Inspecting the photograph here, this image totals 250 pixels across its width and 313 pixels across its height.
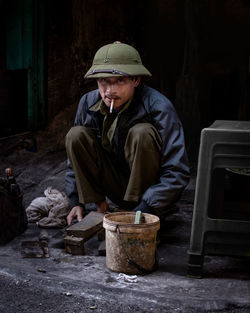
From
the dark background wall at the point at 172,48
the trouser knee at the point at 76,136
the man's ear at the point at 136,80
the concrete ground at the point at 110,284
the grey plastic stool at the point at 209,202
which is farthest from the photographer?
the dark background wall at the point at 172,48

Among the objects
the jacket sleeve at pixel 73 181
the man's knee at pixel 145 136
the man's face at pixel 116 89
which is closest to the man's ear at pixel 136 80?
the man's face at pixel 116 89

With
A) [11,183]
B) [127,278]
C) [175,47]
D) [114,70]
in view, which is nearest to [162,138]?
[114,70]

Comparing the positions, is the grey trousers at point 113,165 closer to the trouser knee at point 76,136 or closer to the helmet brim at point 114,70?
the trouser knee at point 76,136

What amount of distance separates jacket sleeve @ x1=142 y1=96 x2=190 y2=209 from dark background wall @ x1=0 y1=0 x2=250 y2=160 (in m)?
2.34

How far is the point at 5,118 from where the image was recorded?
615 cm

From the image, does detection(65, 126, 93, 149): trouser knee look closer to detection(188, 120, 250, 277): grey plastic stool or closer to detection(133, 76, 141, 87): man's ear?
detection(133, 76, 141, 87): man's ear

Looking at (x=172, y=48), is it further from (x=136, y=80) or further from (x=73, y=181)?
(x=73, y=181)

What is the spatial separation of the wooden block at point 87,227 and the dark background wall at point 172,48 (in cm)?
240

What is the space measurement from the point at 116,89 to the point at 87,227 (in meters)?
0.96

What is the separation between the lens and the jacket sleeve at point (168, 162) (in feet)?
11.8

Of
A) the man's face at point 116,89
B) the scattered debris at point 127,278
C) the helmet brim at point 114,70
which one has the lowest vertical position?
the scattered debris at point 127,278

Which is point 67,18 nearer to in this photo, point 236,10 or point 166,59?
point 166,59

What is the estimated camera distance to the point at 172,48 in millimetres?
6445

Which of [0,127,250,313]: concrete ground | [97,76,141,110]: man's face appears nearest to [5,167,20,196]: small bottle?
[0,127,250,313]: concrete ground
